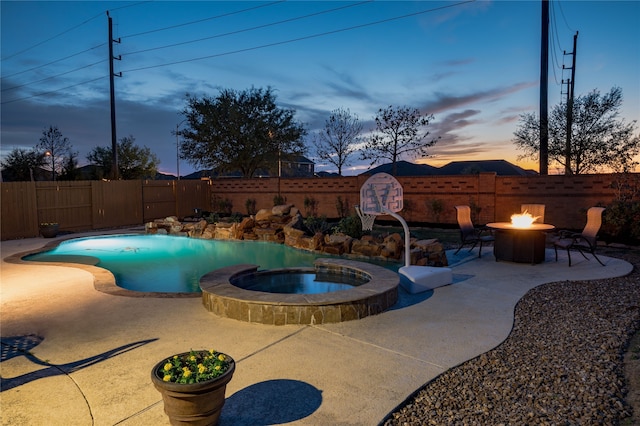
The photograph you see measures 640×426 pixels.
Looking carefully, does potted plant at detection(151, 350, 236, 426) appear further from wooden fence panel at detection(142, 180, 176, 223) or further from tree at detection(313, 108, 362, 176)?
tree at detection(313, 108, 362, 176)

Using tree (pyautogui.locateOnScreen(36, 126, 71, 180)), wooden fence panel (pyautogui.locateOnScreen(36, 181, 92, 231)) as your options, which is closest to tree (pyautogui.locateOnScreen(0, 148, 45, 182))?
tree (pyautogui.locateOnScreen(36, 126, 71, 180))

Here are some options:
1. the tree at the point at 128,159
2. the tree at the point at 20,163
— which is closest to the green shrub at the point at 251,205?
the tree at the point at 128,159

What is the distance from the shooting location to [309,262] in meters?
9.36

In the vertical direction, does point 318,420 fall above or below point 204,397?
below

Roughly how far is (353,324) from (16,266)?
25.9 feet

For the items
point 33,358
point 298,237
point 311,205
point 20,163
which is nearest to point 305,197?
point 311,205

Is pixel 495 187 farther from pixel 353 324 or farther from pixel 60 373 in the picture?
pixel 60 373

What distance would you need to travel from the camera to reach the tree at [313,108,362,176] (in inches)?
1063

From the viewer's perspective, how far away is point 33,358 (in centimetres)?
358

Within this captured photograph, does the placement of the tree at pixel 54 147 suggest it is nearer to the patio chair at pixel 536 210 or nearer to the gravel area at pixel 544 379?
the patio chair at pixel 536 210

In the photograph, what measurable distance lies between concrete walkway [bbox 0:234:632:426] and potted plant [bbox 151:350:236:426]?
310 millimetres

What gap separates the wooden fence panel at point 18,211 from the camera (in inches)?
492

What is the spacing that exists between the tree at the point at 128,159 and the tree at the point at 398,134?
21385 mm

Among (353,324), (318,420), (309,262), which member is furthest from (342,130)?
(318,420)
